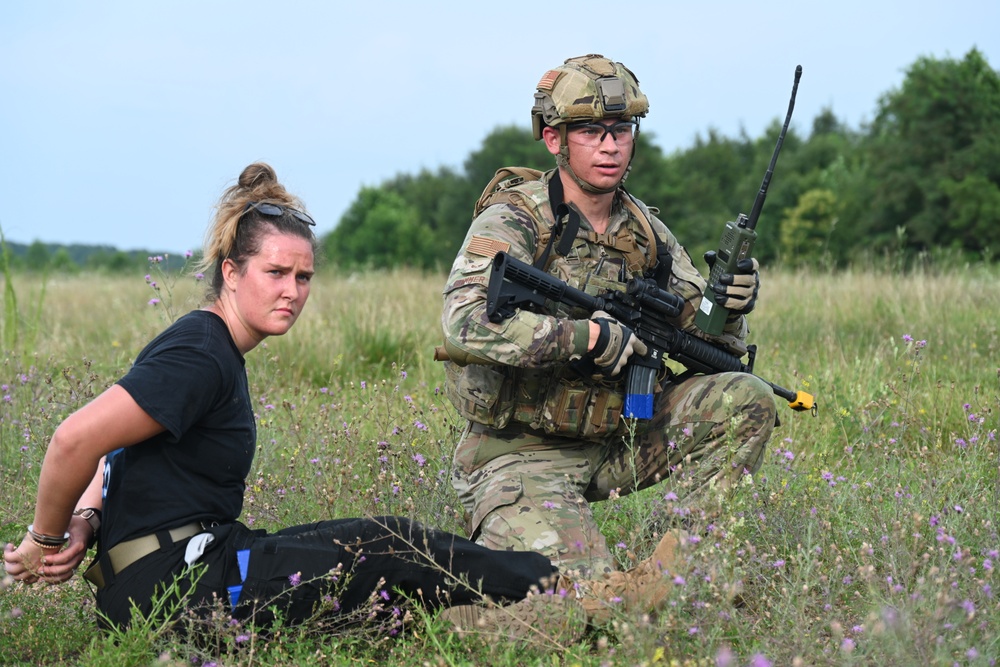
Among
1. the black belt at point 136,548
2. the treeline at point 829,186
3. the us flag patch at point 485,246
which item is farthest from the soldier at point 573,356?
the treeline at point 829,186

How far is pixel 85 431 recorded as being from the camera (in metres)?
2.90

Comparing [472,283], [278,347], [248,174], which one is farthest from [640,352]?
[278,347]

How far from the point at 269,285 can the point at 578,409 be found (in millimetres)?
1363

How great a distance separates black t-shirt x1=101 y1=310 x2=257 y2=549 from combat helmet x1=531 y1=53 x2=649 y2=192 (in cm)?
164

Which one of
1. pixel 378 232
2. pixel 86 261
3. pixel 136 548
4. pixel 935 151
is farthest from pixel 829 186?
pixel 136 548

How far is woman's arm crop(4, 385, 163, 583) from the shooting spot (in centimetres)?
291

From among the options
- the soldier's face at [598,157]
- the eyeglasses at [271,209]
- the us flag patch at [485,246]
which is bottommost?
the us flag patch at [485,246]

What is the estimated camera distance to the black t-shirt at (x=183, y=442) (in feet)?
9.89

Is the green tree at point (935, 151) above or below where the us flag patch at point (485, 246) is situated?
above

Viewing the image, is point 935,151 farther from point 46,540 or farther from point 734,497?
point 46,540

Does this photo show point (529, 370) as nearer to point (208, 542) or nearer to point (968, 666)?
point (208, 542)

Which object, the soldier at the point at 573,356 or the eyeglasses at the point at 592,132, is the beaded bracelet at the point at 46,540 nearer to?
the soldier at the point at 573,356

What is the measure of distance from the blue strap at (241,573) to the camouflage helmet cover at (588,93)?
2.06 m

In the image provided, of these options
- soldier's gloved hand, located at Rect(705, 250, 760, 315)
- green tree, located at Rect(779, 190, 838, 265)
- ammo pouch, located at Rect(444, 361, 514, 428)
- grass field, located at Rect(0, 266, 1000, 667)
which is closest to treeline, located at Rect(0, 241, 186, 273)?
grass field, located at Rect(0, 266, 1000, 667)
